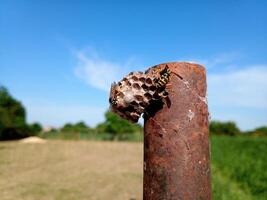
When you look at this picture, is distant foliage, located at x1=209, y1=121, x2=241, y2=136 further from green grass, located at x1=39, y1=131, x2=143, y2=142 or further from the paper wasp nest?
the paper wasp nest

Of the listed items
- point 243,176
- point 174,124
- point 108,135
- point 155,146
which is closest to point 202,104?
point 174,124

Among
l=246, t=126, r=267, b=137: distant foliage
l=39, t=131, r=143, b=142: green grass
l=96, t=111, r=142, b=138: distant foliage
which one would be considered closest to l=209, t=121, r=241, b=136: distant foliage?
l=246, t=126, r=267, b=137: distant foliage

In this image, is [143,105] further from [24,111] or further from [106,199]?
[24,111]

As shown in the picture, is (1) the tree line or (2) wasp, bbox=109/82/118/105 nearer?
(2) wasp, bbox=109/82/118/105

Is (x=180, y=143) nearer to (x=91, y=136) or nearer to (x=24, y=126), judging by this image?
(x=91, y=136)

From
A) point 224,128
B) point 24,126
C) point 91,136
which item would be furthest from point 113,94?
point 224,128

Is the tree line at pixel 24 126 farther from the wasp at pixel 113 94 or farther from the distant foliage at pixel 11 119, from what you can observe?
the wasp at pixel 113 94
